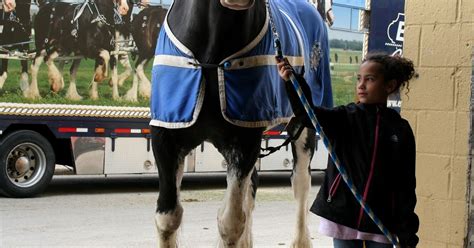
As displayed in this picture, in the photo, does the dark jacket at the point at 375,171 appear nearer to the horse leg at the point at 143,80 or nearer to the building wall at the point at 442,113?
the building wall at the point at 442,113

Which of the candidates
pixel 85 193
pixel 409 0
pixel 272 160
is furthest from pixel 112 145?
pixel 409 0

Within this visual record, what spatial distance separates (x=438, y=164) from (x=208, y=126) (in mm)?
1871

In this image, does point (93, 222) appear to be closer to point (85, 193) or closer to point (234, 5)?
point (85, 193)

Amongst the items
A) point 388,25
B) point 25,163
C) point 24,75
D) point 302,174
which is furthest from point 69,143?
point 302,174

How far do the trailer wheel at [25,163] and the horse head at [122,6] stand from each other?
2378 millimetres

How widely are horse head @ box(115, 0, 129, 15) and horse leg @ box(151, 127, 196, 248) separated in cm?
835

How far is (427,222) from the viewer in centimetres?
587

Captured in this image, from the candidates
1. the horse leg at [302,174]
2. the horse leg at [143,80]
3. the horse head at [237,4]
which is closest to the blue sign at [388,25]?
the horse leg at [302,174]

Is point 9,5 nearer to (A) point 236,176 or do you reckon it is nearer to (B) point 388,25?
(B) point 388,25

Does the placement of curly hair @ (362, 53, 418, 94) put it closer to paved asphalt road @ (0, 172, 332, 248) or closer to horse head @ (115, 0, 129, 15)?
paved asphalt road @ (0, 172, 332, 248)

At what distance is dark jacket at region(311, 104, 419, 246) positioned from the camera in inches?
161

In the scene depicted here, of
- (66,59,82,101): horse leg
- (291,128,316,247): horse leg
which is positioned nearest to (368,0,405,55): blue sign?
(291,128,316,247): horse leg

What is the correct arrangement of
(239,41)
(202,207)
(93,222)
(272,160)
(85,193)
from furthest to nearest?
(272,160) → (85,193) → (202,207) → (93,222) → (239,41)

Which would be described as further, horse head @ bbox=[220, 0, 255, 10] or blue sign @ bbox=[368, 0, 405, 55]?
blue sign @ bbox=[368, 0, 405, 55]
